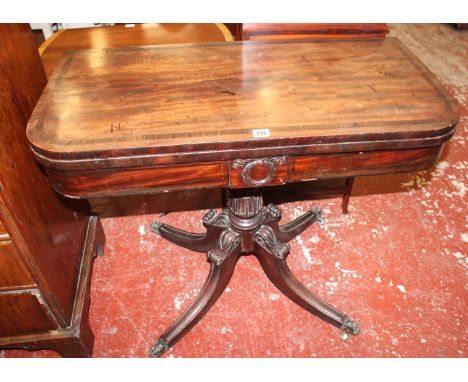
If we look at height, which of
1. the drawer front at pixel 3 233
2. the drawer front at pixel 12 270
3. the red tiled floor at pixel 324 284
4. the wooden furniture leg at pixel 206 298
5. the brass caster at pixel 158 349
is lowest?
the red tiled floor at pixel 324 284

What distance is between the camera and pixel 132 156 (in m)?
1.03

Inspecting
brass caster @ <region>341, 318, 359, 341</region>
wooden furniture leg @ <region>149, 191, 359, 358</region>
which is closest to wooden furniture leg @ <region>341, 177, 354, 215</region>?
wooden furniture leg @ <region>149, 191, 359, 358</region>

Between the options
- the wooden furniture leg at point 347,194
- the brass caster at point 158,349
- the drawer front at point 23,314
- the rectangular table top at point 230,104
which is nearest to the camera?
the rectangular table top at point 230,104

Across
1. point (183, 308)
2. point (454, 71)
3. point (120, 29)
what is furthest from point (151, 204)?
point (454, 71)

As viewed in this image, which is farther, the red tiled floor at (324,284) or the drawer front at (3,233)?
the red tiled floor at (324,284)

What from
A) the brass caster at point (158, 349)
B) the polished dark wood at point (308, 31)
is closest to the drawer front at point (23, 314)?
the brass caster at point (158, 349)

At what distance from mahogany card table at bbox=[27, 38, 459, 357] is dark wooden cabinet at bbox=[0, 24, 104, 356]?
98 millimetres

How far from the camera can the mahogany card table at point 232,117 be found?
3.44ft

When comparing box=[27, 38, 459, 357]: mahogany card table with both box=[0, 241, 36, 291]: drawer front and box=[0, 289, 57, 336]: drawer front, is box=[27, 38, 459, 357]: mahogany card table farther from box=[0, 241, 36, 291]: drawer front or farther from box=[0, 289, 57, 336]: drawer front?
box=[0, 289, 57, 336]: drawer front

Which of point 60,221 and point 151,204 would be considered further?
point 151,204

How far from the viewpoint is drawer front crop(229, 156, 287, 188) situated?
3.64 ft

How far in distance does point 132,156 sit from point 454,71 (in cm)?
354

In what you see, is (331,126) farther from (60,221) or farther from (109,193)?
(60,221)

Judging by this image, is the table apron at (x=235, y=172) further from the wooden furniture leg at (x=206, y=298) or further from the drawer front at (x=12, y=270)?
the wooden furniture leg at (x=206, y=298)
